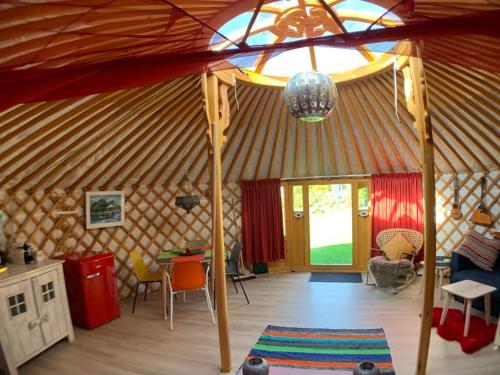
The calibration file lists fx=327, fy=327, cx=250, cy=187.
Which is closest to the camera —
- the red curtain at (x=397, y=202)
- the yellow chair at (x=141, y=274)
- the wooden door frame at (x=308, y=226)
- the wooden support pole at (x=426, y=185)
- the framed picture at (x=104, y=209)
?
the wooden support pole at (x=426, y=185)

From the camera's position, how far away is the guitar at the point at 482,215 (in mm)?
4203

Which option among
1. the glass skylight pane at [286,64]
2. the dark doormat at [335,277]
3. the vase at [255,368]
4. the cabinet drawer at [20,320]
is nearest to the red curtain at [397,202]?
the dark doormat at [335,277]

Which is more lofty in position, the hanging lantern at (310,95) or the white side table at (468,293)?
the hanging lantern at (310,95)

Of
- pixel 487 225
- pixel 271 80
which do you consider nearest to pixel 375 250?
pixel 487 225

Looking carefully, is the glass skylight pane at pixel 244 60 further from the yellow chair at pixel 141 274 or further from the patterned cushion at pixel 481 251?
the patterned cushion at pixel 481 251

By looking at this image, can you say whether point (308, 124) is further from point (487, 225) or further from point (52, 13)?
point (52, 13)

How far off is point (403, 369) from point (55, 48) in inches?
120

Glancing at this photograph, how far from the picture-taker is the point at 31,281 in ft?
9.48

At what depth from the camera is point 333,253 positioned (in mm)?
6582

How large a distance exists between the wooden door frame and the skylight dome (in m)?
2.23

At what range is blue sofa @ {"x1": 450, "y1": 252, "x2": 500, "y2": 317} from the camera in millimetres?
3250

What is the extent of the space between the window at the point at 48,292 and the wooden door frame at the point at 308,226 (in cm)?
333

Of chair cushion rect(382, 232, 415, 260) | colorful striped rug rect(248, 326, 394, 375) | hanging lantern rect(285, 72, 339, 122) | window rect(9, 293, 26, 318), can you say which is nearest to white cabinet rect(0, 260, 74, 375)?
window rect(9, 293, 26, 318)

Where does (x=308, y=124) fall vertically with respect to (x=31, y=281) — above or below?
above
